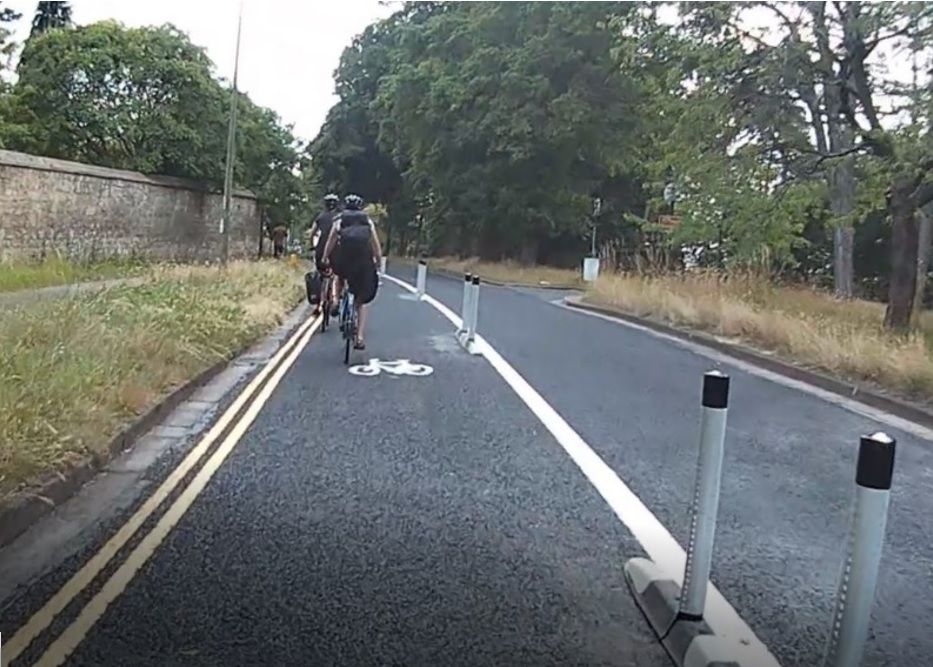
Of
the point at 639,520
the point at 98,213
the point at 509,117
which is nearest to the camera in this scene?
the point at 639,520

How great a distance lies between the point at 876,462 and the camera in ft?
11.2

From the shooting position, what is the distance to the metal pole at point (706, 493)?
4.41 metres

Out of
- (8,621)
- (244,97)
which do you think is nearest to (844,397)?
(8,621)

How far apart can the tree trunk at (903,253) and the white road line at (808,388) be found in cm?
300

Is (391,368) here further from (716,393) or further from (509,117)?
(509,117)

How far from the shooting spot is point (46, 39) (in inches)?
1129

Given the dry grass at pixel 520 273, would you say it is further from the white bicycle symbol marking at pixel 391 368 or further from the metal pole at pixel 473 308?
the white bicycle symbol marking at pixel 391 368

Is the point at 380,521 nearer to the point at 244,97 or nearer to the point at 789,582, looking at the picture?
the point at 789,582

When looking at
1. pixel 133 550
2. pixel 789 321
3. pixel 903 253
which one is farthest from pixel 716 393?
pixel 903 253

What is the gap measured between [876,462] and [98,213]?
2441 centimetres

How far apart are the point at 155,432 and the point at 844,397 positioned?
731cm

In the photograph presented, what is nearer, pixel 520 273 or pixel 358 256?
pixel 358 256

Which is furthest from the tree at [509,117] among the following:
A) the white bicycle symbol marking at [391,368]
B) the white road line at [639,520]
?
the white road line at [639,520]

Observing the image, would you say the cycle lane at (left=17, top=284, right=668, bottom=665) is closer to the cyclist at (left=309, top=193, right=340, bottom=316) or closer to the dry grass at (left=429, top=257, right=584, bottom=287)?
the cyclist at (left=309, top=193, right=340, bottom=316)
